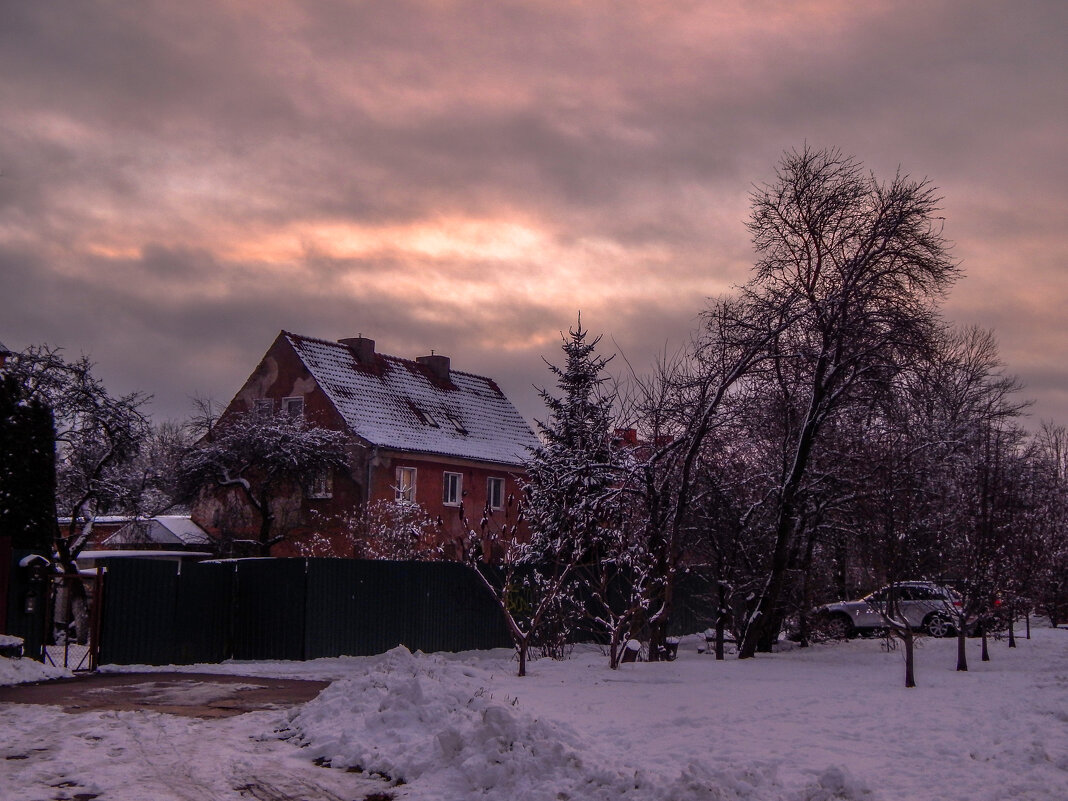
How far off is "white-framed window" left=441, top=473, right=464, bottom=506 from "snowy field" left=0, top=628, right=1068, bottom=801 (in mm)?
24994

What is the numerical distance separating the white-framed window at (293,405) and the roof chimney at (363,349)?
12.1ft

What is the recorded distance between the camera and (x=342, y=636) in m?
20.4

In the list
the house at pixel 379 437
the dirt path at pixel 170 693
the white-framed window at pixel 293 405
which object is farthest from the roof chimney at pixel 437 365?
the dirt path at pixel 170 693

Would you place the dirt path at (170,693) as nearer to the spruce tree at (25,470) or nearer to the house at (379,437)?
the spruce tree at (25,470)

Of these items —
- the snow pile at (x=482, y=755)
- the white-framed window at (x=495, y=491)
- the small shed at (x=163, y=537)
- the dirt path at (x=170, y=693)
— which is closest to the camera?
the snow pile at (x=482, y=755)

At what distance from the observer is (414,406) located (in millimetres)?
41219

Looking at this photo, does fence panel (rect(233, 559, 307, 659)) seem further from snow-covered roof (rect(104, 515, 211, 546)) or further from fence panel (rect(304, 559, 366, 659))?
snow-covered roof (rect(104, 515, 211, 546))

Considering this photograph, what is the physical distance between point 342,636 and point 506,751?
12.7m

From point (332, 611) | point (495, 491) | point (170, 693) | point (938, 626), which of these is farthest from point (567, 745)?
point (495, 491)

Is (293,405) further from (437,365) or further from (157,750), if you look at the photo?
(157,750)

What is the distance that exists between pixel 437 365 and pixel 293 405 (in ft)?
27.1

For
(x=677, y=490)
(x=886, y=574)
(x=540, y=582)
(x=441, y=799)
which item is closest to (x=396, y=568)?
(x=540, y=582)

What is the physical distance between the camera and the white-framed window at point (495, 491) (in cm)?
4139

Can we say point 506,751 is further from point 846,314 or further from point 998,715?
point 846,314
